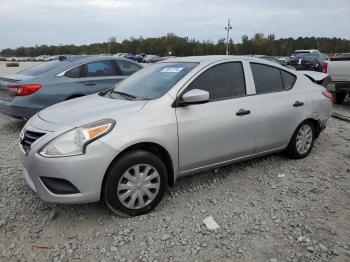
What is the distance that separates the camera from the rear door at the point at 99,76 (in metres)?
6.89

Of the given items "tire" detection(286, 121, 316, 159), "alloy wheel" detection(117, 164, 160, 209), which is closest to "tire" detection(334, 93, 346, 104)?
"tire" detection(286, 121, 316, 159)

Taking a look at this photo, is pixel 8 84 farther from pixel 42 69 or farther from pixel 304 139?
pixel 304 139

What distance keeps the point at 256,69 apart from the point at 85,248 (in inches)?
118

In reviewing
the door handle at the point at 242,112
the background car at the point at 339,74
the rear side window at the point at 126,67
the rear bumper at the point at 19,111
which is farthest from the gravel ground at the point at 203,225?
the background car at the point at 339,74

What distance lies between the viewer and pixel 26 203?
3.80 meters

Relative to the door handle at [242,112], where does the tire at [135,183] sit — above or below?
below

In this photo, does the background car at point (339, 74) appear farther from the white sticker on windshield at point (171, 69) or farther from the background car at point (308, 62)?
the background car at point (308, 62)

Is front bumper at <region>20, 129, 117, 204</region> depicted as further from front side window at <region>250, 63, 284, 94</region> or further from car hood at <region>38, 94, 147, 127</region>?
front side window at <region>250, 63, 284, 94</region>

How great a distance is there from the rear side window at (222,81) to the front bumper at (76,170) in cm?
126

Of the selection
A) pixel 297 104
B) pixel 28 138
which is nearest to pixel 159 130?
pixel 28 138

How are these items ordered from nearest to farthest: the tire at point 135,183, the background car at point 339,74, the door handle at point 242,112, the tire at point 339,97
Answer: the tire at point 135,183 → the door handle at point 242,112 → the background car at point 339,74 → the tire at point 339,97

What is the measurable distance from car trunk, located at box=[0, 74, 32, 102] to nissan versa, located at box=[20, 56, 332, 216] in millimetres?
2772

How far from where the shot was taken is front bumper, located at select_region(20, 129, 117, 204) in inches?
122

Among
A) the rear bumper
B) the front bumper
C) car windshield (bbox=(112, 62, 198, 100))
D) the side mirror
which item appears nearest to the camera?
the front bumper
